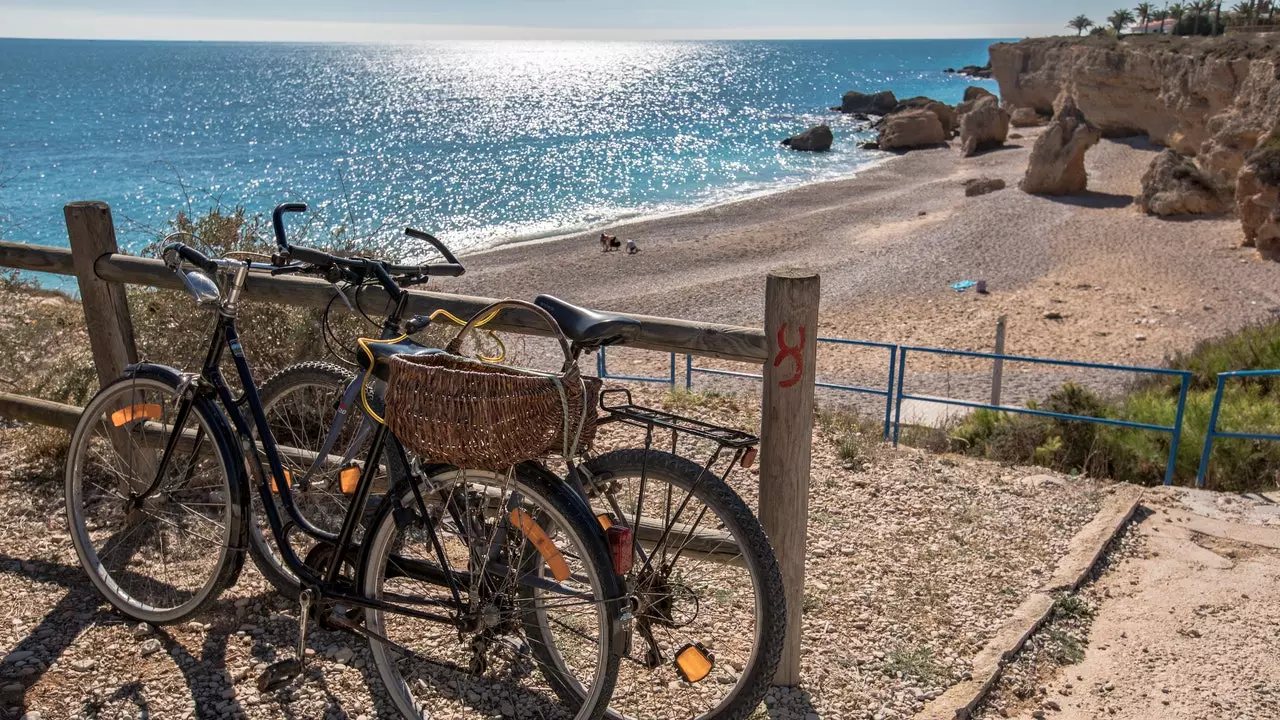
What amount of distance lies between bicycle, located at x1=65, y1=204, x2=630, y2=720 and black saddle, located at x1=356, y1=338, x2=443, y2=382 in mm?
198

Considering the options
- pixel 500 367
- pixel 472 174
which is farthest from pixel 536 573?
pixel 472 174

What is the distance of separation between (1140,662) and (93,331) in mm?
4509

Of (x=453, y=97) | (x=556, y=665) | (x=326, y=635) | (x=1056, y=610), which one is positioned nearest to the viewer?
(x=556, y=665)

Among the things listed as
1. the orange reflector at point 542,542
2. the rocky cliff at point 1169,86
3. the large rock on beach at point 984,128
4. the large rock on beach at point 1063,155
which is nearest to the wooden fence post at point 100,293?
the orange reflector at point 542,542

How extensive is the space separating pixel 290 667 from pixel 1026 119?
5821 cm

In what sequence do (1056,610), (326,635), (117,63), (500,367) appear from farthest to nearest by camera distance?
(117,63) < (1056,610) < (326,635) < (500,367)

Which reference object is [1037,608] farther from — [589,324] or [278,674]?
[278,674]

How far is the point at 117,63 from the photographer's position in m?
152

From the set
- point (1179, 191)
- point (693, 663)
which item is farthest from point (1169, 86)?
point (693, 663)

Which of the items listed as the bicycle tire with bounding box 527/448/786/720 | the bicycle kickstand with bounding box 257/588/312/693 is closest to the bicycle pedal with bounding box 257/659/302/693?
the bicycle kickstand with bounding box 257/588/312/693

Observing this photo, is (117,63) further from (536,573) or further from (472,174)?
(536,573)

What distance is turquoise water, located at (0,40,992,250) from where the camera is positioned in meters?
39.6

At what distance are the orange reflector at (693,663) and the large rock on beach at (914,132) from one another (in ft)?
176

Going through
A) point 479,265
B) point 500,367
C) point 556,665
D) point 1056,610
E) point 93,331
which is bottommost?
point 479,265
